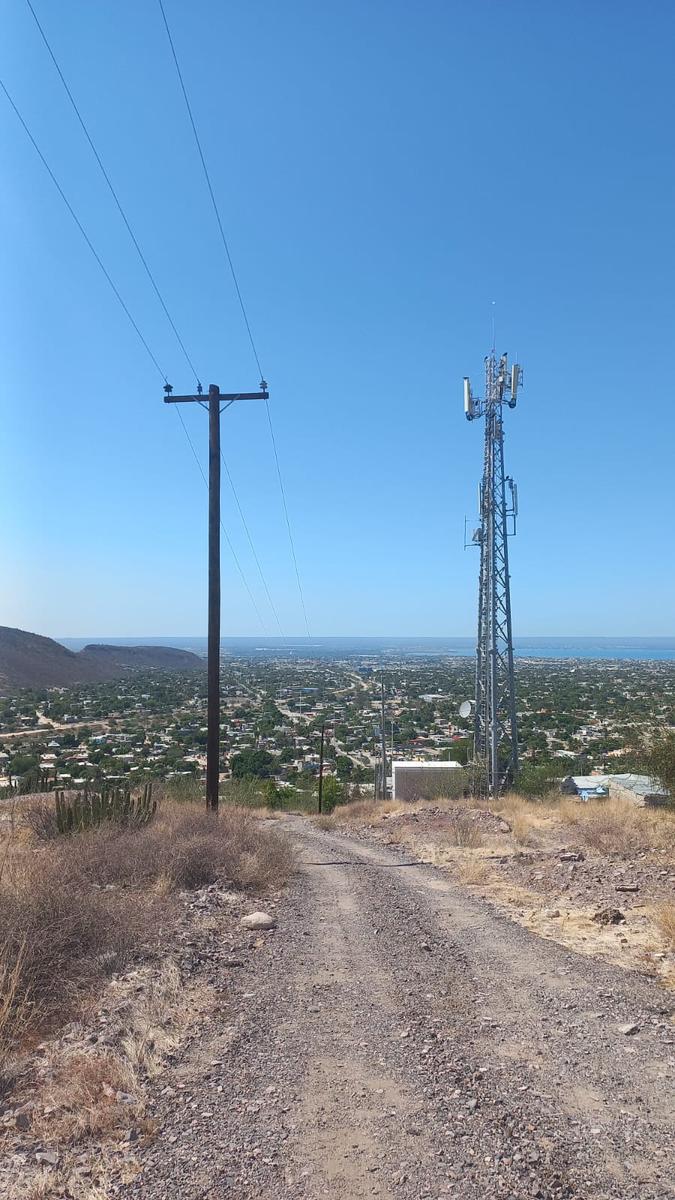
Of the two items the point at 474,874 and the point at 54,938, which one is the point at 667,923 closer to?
the point at 474,874

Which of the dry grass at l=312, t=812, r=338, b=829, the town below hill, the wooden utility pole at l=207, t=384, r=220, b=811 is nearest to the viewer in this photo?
the wooden utility pole at l=207, t=384, r=220, b=811

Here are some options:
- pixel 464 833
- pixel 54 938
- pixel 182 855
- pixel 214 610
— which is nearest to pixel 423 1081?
pixel 54 938

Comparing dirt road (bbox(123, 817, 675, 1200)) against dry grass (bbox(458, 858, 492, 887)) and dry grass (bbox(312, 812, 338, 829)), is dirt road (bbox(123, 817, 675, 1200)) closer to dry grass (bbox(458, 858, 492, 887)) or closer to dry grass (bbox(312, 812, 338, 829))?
dry grass (bbox(458, 858, 492, 887))

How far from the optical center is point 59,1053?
15.3 feet

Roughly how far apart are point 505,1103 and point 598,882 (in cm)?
694

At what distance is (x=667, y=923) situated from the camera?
7.46 meters

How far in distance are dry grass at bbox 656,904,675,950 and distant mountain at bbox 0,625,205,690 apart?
27537 mm

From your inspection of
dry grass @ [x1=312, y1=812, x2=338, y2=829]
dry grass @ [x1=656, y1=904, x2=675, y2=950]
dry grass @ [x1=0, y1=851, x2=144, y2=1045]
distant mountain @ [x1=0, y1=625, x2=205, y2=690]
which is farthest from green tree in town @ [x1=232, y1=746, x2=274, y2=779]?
dry grass @ [x1=656, y1=904, x2=675, y2=950]

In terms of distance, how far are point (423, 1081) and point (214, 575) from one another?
11.3 meters

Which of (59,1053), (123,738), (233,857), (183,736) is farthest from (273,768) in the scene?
(59,1053)

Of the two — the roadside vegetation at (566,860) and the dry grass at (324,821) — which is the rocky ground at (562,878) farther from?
the dry grass at (324,821)

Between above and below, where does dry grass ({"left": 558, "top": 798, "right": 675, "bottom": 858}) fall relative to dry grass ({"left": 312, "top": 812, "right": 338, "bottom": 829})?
above

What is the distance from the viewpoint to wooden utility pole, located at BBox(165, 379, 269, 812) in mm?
14070

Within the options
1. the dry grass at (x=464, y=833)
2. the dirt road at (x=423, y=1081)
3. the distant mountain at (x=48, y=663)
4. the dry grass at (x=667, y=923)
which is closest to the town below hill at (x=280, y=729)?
the distant mountain at (x=48, y=663)
